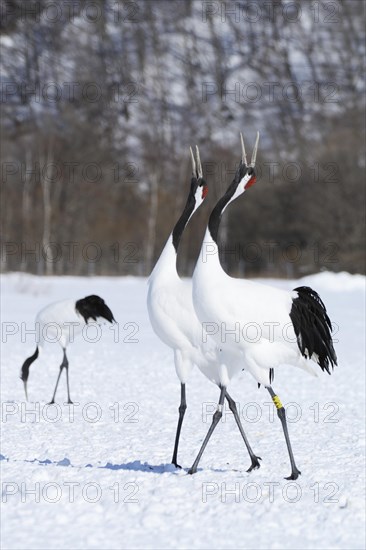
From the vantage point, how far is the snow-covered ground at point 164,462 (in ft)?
18.6

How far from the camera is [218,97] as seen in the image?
93625mm

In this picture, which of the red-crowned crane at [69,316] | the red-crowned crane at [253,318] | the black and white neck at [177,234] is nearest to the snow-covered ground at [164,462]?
the red-crowned crane at [253,318]

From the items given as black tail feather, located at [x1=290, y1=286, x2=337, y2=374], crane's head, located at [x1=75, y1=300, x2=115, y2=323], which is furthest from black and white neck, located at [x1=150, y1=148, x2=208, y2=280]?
crane's head, located at [x1=75, y1=300, x2=115, y2=323]

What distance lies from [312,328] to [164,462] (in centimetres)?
181

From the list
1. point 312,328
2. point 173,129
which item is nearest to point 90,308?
point 312,328

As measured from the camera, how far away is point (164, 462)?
7707 mm

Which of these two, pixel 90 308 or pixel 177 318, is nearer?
A: pixel 177 318

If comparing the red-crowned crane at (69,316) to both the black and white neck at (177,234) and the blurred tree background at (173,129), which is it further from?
the blurred tree background at (173,129)

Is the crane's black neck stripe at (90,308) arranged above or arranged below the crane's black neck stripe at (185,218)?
below

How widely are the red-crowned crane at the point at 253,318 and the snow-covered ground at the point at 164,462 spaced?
1.86 ft

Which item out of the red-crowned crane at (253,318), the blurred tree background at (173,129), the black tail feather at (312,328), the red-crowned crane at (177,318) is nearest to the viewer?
the red-crowned crane at (253,318)

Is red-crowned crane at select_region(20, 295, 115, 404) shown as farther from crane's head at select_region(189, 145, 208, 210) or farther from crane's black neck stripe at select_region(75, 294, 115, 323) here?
crane's head at select_region(189, 145, 208, 210)

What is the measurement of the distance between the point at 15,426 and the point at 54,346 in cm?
696

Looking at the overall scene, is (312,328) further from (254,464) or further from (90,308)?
(90,308)
